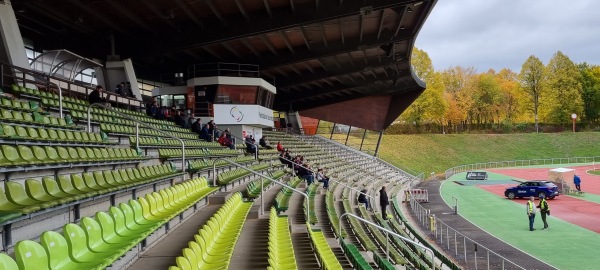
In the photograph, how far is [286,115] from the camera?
41.2 metres

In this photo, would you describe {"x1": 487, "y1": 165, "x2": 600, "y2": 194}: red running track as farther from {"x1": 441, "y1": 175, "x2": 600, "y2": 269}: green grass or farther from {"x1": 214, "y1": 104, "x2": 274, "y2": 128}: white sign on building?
{"x1": 214, "y1": 104, "x2": 274, "y2": 128}: white sign on building

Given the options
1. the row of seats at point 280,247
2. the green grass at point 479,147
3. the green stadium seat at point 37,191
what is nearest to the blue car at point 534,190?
the row of seats at point 280,247

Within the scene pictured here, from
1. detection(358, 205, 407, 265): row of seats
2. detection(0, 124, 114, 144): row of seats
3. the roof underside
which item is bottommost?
detection(358, 205, 407, 265): row of seats

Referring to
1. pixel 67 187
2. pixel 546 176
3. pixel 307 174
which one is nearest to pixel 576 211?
pixel 307 174

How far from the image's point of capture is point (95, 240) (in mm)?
4094

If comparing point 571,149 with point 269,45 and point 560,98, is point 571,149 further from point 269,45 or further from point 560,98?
point 269,45

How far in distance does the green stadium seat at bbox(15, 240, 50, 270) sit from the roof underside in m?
13.5

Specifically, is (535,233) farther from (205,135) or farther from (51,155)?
(51,155)

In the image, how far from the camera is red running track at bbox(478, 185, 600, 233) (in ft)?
57.8

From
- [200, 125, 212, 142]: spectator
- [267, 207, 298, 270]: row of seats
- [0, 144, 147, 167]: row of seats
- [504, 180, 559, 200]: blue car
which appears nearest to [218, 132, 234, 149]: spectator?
[200, 125, 212, 142]: spectator

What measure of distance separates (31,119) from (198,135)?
10.3m

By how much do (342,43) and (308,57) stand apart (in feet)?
6.31

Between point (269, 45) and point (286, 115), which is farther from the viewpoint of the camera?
point (286, 115)

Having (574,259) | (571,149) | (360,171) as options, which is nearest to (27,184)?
(574,259)
